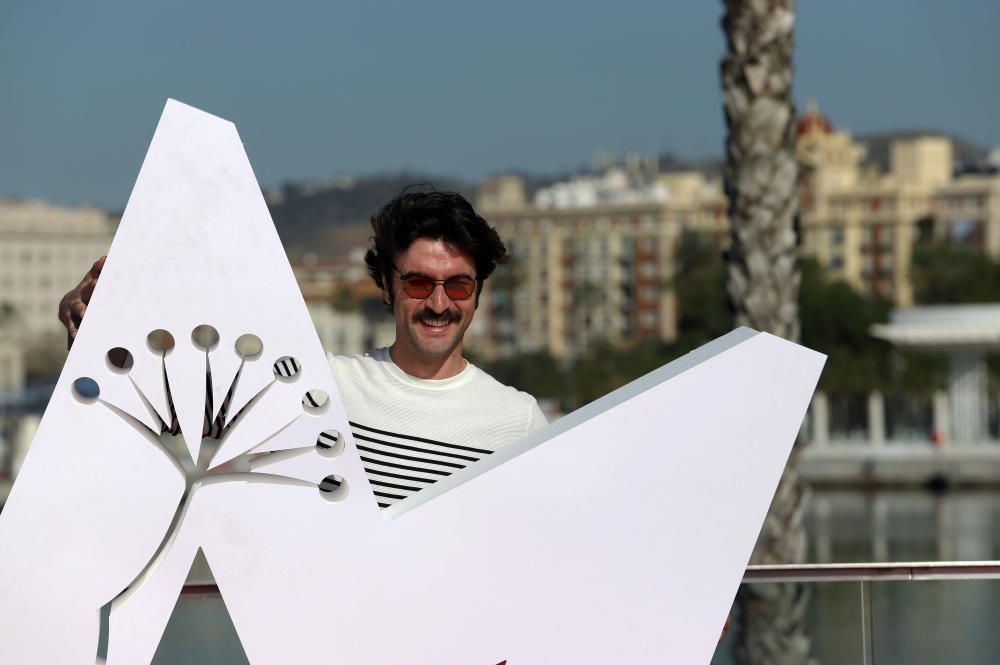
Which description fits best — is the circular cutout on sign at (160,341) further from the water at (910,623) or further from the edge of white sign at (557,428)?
the water at (910,623)

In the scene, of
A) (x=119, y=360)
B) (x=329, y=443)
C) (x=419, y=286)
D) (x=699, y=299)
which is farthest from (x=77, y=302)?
(x=699, y=299)

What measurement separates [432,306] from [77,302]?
647 mm

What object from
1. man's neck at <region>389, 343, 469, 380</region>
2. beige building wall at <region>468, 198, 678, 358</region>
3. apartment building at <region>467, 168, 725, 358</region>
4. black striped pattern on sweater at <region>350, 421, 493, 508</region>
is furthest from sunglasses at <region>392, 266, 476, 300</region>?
beige building wall at <region>468, 198, 678, 358</region>

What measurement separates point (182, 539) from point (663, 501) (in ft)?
2.86

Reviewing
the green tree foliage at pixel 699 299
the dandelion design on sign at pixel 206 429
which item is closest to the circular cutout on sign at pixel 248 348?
the dandelion design on sign at pixel 206 429

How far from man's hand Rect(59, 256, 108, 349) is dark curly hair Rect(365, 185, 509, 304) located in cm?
55

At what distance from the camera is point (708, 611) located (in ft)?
10.6

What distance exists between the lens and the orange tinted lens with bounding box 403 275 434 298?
10.7 ft

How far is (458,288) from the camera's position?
3.28m

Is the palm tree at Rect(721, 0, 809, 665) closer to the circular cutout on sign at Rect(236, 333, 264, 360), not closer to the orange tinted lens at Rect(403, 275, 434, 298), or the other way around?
the orange tinted lens at Rect(403, 275, 434, 298)

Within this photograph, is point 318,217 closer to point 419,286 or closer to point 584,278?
point 584,278

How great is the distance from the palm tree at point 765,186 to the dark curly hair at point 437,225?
136 inches

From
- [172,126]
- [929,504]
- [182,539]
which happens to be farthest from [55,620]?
[929,504]

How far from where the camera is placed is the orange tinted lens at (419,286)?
10.7 feet
